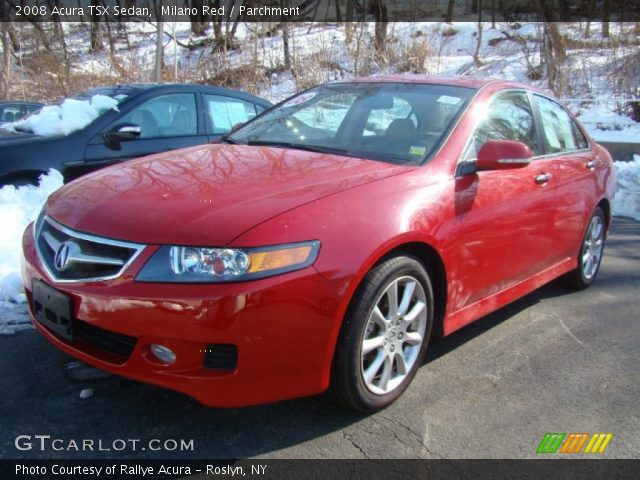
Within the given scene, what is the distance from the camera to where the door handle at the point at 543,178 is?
12.2ft

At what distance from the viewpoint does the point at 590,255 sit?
4.81 m

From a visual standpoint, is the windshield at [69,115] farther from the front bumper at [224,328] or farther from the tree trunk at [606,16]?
the tree trunk at [606,16]

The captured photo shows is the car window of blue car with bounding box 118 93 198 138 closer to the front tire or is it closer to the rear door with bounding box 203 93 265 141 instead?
the rear door with bounding box 203 93 265 141

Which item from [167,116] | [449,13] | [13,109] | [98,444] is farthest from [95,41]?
[98,444]

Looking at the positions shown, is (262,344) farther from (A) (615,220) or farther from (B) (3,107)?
(B) (3,107)

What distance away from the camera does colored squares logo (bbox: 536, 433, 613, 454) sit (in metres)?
2.61

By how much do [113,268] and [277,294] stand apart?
2.27 feet

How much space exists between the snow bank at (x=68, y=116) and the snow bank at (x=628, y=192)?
6.37m

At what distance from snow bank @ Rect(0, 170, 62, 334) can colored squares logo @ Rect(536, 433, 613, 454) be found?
304 centimetres

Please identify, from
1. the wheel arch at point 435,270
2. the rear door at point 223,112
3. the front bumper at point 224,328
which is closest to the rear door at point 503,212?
the wheel arch at point 435,270

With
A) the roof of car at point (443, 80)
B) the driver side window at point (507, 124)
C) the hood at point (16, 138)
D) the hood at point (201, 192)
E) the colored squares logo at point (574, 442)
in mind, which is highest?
the roof of car at point (443, 80)

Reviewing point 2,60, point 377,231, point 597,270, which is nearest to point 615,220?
point 597,270

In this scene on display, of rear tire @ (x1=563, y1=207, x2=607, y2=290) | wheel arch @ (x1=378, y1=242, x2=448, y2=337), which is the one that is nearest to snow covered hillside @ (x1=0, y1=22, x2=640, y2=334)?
rear tire @ (x1=563, y1=207, x2=607, y2=290)

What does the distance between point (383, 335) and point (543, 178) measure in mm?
1741
